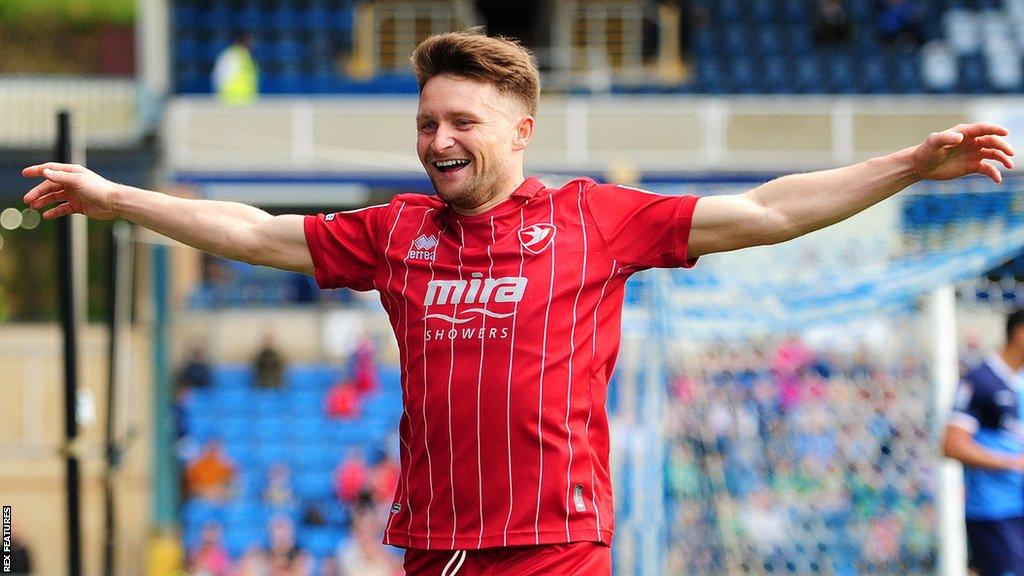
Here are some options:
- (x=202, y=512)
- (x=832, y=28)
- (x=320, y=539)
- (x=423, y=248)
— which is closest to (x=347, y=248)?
(x=423, y=248)

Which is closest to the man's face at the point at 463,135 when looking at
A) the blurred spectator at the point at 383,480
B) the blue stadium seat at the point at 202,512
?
the blurred spectator at the point at 383,480

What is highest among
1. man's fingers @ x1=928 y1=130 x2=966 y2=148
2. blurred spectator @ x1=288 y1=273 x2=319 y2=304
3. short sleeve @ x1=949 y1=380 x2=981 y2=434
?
man's fingers @ x1=928 y1=130 x2=966 y2=148

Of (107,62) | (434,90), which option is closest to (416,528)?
(434,90)

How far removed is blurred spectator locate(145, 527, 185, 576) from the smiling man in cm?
1257

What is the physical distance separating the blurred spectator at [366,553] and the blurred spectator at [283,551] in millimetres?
488

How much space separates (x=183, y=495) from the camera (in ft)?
53.8

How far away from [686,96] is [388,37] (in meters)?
5.47

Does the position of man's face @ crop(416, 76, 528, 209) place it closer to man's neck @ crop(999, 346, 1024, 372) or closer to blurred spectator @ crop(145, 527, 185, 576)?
man's neck @ crop(999, 346, 1024, 372)

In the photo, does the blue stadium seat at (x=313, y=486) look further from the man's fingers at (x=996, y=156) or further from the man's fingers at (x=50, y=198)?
the man's fingers at (x=996, y=156)

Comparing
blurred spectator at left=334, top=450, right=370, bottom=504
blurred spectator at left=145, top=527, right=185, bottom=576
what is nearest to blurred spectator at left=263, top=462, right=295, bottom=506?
blurred spectator at left=334, top=450, right=370, bottom=504

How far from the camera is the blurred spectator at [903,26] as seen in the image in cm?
2055

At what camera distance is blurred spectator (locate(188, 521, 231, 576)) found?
1436 centimetres

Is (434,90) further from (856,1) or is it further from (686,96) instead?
(856,1)
